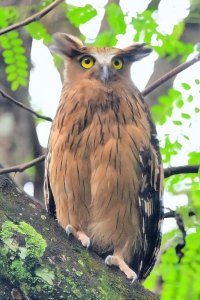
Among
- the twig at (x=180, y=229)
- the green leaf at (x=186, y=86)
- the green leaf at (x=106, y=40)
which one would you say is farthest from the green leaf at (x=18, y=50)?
the twig at (x=180, y=229)

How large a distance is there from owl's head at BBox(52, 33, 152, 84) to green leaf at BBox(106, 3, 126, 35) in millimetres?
583

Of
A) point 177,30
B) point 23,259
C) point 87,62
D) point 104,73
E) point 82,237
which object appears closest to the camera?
point 23,259

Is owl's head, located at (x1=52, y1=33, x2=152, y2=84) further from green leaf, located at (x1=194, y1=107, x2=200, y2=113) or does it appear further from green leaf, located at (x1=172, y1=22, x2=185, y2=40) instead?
green leaf, located at (x1=172, y1=22, x2=185, y2=40)

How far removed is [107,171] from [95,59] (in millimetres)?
671

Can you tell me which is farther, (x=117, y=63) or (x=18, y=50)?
(x=18, y=50)

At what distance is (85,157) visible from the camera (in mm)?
3254

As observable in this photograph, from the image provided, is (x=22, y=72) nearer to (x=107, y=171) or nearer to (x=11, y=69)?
(x=11, y=69)

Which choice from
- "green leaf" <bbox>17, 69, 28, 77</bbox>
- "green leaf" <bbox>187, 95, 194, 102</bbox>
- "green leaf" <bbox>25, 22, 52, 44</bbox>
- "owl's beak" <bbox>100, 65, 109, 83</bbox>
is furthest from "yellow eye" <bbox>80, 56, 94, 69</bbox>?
"green leaf" <bbox>187, 95, 194, 102</bbox>

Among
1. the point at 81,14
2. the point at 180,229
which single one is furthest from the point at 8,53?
the point at 180,229

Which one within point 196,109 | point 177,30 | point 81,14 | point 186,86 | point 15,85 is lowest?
point 196,109

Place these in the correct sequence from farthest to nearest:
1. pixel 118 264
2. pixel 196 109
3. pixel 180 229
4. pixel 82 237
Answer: pixel 196 109 < pixel 82 237 < pixel 180 229 < pixel 118 264

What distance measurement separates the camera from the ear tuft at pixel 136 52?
3.65 meters

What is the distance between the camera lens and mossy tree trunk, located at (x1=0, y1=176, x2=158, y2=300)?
2.21 metres

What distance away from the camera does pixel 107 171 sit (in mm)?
3211
